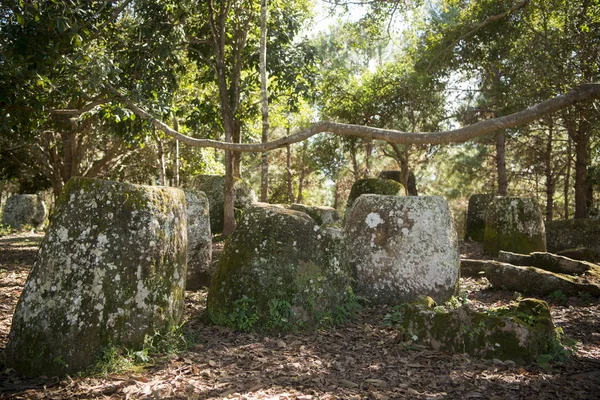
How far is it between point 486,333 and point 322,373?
1.71 metres

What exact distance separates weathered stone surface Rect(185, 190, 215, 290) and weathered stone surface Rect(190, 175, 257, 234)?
5768 mm

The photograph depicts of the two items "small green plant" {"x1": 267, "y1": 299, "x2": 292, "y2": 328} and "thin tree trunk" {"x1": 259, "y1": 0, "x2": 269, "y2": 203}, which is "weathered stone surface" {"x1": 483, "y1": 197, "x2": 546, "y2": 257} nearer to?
"thin tree trunk" {"x1": 259, "y1": 0, "x2": 269, "y2": 203}

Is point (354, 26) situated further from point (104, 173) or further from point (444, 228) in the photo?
point (104, 173)

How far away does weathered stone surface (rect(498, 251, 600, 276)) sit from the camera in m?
7.35

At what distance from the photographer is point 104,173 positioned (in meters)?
19.5

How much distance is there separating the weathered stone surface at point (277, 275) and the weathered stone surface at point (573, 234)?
335 inches

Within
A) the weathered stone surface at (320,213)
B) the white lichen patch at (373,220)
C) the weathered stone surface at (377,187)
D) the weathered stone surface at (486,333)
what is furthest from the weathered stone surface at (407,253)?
the weathered stone surface at (377,187)

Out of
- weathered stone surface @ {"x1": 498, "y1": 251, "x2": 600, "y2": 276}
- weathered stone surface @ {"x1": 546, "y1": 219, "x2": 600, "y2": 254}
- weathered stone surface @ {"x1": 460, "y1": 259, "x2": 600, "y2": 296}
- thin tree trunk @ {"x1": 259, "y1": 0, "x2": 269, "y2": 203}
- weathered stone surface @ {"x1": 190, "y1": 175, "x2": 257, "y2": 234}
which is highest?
thin tree trunk @ {"x1": 259, "y1": 0, "x2": 269, "y2": 203}

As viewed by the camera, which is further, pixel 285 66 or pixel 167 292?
pixel 285 66

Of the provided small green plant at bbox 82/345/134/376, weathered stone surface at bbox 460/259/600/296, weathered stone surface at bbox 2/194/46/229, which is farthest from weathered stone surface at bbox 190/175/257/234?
weathered stone surface at bbox 2/194/46/229

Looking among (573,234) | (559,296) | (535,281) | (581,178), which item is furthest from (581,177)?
(559,296)

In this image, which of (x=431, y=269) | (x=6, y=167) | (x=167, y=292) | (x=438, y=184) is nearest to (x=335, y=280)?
(x=431, y=269)

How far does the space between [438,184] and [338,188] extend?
25.7ft

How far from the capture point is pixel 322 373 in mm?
4098
